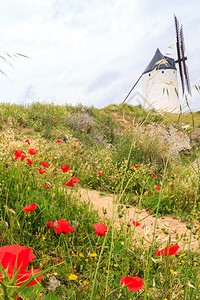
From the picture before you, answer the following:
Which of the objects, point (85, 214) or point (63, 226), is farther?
point (85, 214)

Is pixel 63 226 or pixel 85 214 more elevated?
pixel 63 226

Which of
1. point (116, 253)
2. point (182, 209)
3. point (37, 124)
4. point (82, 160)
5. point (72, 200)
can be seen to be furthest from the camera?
point (37, 124)

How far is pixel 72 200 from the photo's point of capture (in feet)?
8.13

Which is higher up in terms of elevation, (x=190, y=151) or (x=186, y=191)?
(x=190, y=151)

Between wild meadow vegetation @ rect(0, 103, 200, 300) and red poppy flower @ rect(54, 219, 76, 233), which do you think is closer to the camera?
wild meadow vegetation @ rect(0, 103, 200, 300)

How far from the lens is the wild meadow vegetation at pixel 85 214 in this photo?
110cm

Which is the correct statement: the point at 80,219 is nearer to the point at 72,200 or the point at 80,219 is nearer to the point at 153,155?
the point at 72,200

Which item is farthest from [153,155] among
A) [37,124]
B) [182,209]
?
[37,124]

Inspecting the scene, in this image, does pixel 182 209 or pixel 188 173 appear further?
pixel 188 173

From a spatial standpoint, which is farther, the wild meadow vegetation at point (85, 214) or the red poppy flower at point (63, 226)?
the red poppy flower at point (63, 226)

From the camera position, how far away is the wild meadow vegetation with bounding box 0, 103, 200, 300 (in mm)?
1101

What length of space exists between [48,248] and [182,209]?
2879mm

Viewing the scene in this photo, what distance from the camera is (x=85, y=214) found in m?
2.20

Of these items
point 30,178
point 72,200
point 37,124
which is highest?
point 37,124
